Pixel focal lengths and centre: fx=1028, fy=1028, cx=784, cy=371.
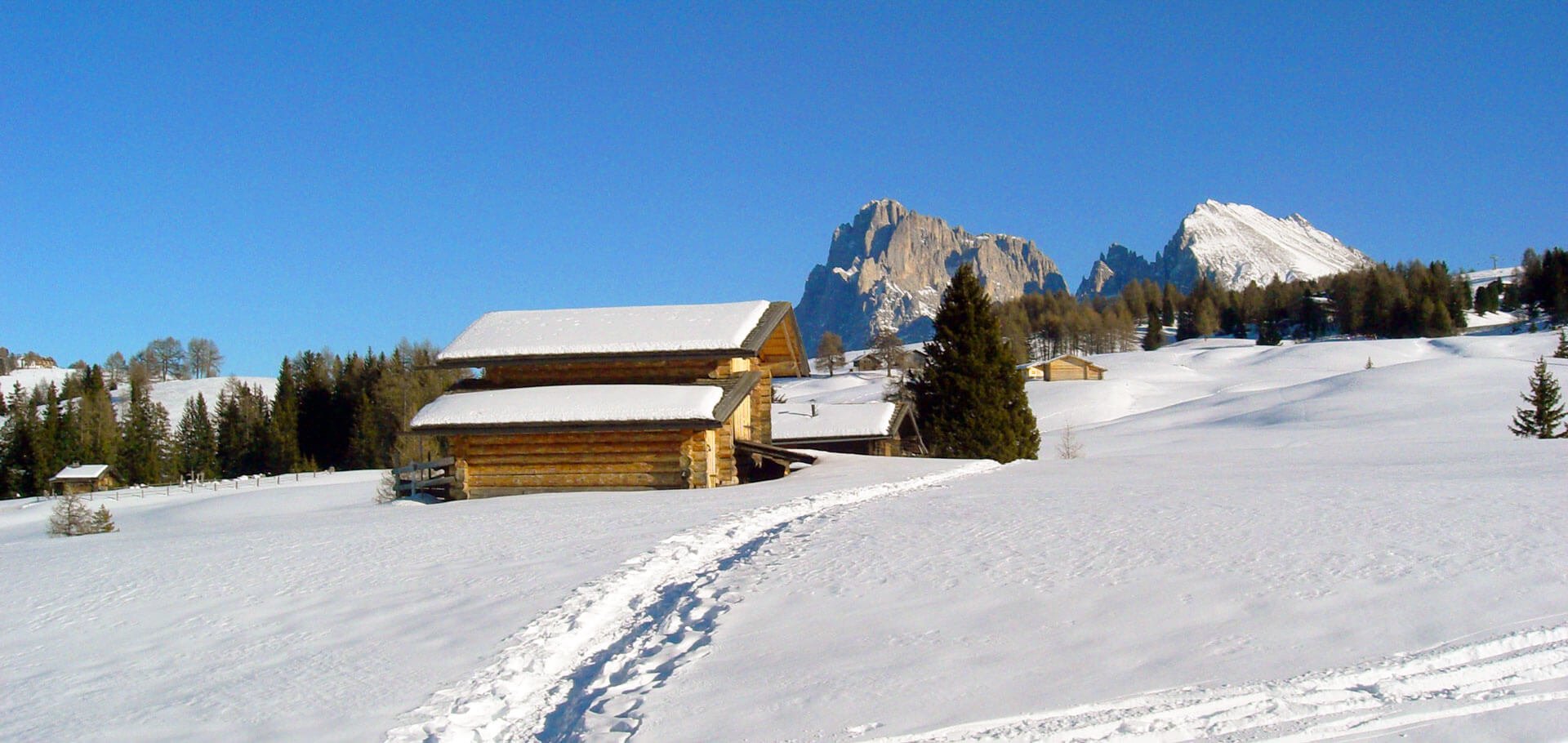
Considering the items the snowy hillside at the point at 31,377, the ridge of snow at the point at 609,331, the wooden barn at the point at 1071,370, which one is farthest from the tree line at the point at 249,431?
the wooden barn at the point at 1071,370

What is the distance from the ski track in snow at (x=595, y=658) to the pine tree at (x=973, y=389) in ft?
68.0

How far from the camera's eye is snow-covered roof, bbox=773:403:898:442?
111 ft

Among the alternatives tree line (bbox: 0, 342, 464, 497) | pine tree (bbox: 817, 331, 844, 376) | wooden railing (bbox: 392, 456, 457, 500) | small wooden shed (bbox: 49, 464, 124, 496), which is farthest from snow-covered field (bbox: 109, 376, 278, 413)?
wooden railing (bbox: 392, 456, 457, 500)

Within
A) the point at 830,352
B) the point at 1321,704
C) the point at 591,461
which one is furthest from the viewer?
the point at 830,352

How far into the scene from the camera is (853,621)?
28.7 ft

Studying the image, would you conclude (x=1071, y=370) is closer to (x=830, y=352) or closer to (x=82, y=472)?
(x=830, y=352)

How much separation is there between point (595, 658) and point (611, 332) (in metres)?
17.7

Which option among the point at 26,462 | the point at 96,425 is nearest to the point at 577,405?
the point at 26,462

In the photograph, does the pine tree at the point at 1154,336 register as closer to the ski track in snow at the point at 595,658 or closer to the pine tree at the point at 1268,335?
the pine tree at the point at 1268,335

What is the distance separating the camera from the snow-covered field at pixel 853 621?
6.49 m

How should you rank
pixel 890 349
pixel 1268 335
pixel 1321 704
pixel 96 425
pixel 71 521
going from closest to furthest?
pixel 1321 704 < pixel 71 521 < pixel 96 425 < pixel 890 349 < pixel 1268 335

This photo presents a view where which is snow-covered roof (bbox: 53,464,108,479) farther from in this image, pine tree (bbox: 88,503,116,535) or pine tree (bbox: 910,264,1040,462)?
pine tree (bbox: 910,264,1040,462)

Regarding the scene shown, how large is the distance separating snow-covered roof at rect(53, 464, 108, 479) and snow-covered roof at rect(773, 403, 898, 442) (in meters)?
56.5

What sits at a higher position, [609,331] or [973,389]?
[609,331]
